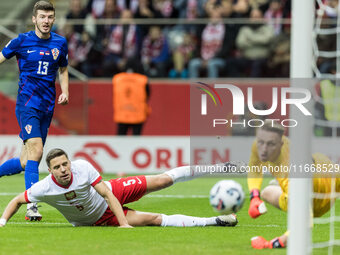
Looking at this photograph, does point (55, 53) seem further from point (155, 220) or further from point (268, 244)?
point (268, 244)

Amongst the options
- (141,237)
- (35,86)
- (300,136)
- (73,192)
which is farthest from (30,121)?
(300,136)

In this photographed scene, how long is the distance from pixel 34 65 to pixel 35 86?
228 mm

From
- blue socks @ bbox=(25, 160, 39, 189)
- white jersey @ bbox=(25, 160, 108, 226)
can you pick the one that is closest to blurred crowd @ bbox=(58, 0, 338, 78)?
blue socks @ bbox=(25, 160, 39, 189)

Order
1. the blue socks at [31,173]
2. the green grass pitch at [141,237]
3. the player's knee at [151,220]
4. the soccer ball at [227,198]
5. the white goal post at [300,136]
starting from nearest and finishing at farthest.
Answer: the white goal post at [300,136], the green grass pitch at [141,237], the soccer ball at [227,198], the player's knee at [151,220], the blue socks at [31,173]

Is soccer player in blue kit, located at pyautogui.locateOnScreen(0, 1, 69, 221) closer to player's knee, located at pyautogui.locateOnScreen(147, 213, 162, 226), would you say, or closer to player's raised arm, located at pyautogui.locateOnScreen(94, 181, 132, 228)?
player's raised arm, located at pyautogui.locateOnScreen(94, 181, 132, 228)

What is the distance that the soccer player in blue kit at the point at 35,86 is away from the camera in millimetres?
8547

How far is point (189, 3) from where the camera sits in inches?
676

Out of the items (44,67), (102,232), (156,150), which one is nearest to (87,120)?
(156,150)

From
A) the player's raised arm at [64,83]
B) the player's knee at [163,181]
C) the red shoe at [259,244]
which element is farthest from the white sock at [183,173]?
the red shoe at [259,244]

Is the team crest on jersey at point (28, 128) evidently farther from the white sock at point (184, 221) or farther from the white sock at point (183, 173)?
the white sock at point (184, 221)

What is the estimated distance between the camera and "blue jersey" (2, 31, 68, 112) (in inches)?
339

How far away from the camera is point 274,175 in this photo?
7004mm

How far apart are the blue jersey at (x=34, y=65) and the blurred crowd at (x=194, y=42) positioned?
6.87 meters

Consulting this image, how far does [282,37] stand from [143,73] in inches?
112
